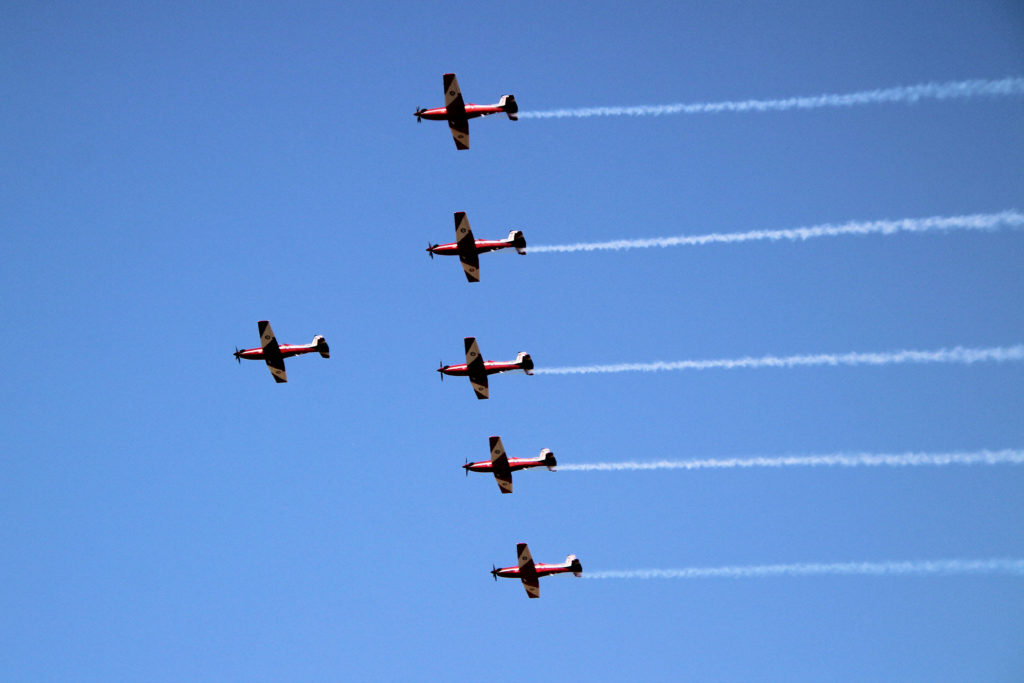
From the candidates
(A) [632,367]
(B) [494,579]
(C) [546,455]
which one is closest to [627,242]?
(A) [632,367]

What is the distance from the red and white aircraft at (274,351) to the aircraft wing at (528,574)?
19.5 meters

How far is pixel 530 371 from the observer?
301 ft

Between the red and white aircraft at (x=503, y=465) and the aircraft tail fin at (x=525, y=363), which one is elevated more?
the aircraft tail fin at (x=525, y=363)

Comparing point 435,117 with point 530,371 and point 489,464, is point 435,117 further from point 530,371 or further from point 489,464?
point 489,464

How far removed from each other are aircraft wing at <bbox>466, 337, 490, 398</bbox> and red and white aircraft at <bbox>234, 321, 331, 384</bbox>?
9689mm

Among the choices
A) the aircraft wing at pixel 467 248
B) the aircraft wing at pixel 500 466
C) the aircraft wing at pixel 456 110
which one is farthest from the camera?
the aircraft wing at pixel 500 466

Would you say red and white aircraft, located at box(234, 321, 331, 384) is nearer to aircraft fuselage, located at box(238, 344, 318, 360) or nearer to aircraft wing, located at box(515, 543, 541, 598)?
aircraft fuselage, located at box(238, 344, 318, 360)

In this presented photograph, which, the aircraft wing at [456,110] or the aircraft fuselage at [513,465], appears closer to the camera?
the aircraft wing at [456,110]

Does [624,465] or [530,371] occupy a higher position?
[530,371]

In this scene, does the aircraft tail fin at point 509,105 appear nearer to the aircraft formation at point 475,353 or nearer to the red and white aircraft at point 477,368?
the aircraft formation at point 475,353

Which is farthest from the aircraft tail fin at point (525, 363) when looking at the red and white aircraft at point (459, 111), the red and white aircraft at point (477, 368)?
the red and white aircraft at point (459, 111)

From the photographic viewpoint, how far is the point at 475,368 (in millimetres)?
91062

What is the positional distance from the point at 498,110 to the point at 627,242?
13866 millimetres

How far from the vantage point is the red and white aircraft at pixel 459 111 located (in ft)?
282
